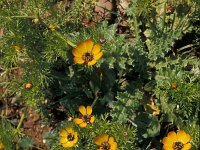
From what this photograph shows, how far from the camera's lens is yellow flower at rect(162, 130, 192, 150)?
8.86 ft

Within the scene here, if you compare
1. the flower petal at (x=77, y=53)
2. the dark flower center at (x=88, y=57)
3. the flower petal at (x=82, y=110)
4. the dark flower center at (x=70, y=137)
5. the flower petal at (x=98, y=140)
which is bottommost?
the dark flower center at (x=70, y=137)

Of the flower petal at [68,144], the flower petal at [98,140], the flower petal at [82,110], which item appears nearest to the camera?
the flower petal at [98,140]

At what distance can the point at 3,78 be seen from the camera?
11.9ft

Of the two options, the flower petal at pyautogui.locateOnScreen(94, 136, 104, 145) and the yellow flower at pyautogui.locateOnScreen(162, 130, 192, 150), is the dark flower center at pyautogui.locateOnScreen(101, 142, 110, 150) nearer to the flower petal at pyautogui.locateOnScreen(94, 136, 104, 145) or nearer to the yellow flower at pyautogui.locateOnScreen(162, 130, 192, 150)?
the flower petal at pyautogui.locateOnScreen(94, 136, 104, 145)

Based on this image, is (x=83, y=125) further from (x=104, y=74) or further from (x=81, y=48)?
(x=104, y=74)

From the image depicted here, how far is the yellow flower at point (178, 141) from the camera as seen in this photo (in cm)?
270

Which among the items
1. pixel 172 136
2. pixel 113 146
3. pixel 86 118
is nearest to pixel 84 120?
pixel 86 118

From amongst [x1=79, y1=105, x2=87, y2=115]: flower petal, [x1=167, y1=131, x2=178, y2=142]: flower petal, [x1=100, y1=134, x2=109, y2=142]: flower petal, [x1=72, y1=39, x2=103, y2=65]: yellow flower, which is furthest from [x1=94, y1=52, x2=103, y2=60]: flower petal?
[x1=167, y1=131, x2=178, y2=142]: flower petal

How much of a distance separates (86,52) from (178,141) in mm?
743

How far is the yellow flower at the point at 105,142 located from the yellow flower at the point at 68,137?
0.17 meters

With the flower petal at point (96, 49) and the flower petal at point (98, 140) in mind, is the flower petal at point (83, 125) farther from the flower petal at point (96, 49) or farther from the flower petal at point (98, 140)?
the flower petal at point (96, 49)

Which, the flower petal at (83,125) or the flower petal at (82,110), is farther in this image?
the flower petal at (82,110)

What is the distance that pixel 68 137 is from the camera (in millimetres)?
2797

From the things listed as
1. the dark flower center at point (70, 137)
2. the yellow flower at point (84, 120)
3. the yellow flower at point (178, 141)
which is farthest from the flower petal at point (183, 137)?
the dark flower center at point (70, 137)
